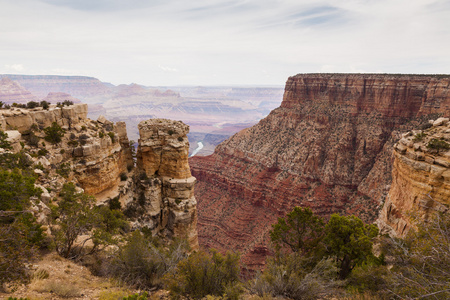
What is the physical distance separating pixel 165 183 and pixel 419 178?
67.6 ft

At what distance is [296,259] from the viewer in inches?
548

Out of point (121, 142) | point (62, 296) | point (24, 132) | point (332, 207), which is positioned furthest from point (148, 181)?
point (332, 207)

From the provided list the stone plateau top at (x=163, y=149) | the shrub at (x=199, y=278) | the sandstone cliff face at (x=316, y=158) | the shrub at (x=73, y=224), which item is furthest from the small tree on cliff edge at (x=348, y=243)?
the sandstone cliff face at (x=316, y=158)

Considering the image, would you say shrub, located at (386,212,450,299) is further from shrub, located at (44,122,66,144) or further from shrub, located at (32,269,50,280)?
shrub, located at (44,122,66,144)

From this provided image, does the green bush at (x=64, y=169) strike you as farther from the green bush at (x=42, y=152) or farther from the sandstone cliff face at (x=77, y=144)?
the green bush at (x=42, y=152)

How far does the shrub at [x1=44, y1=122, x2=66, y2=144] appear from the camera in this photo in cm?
1767

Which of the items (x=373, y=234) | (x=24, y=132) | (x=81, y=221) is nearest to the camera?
(x=81, y=221)

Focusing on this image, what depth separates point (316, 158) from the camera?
5666cm

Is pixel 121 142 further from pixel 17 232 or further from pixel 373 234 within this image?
pixel 373 234

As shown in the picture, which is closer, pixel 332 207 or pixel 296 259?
pixel 296 259

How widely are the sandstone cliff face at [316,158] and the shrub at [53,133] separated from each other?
3734 cm

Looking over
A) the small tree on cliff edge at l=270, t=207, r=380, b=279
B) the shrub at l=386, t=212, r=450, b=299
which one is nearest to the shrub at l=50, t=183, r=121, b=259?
the small tree on cliff edge at l=270, t=207, r=380, b=279

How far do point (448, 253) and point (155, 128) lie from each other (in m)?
21.7

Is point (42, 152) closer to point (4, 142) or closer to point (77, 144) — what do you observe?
point (77, 144)
